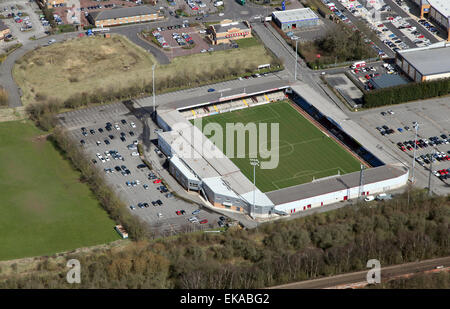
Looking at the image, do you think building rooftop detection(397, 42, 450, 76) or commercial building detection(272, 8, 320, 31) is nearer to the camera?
building rooftop detection(397, 42, 450, 76)

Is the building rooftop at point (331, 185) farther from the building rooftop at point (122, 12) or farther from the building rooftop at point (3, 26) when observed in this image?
the building rooftop at point (3, 26)

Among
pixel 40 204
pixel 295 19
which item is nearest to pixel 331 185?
pixel 40 204

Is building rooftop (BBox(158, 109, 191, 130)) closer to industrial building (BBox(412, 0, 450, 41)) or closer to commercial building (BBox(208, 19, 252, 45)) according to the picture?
commercial building (BBox(208, 19, 252, 45))

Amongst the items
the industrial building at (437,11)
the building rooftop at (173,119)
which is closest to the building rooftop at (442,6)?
the industrial building at (437,11)

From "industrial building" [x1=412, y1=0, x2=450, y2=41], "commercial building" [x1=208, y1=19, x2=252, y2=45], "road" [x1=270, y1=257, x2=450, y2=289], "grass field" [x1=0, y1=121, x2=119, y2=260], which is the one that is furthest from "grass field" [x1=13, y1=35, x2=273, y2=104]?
"road" [x1=270, y1=257, x2=450, y2=289]

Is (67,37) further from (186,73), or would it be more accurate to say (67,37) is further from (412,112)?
(412,112)

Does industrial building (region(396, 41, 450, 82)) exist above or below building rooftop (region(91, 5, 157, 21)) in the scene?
below
